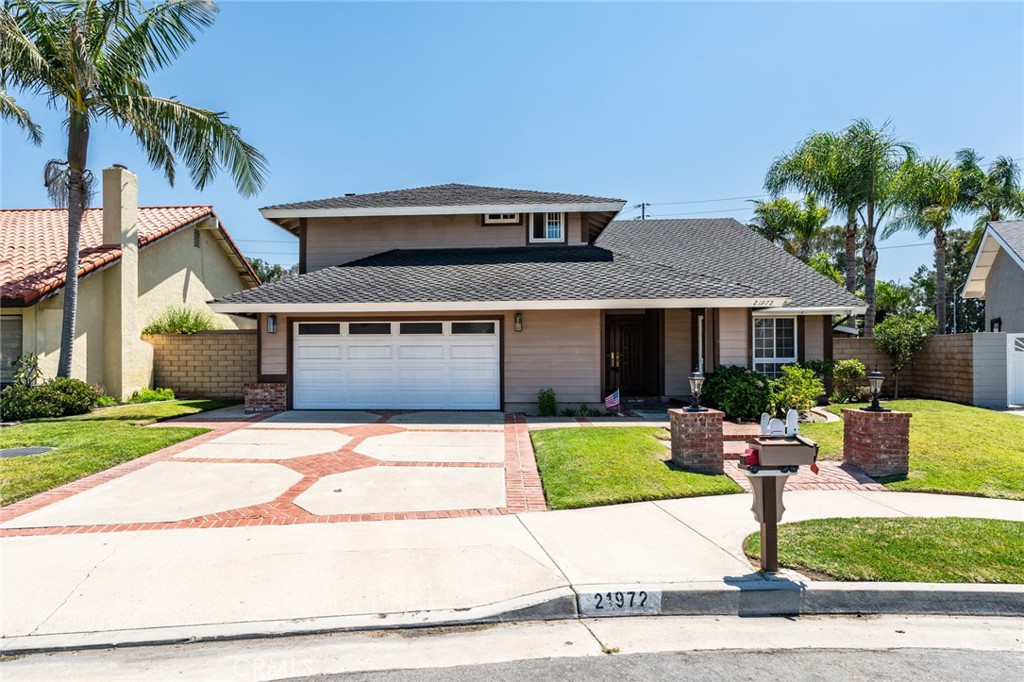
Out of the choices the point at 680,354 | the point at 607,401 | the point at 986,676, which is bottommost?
the point at 986,676

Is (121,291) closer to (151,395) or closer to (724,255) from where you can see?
(151,395)

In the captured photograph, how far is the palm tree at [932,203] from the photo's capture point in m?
19.8

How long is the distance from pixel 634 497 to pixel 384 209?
38.9ft

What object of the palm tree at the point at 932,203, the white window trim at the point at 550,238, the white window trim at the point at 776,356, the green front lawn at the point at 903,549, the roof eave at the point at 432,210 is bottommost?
the green front lawn at the point at 903,549

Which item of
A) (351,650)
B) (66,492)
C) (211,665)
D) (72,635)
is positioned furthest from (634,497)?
(66,492)

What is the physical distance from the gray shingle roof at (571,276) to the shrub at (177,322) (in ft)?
13.8

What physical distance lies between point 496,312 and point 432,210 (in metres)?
4.20

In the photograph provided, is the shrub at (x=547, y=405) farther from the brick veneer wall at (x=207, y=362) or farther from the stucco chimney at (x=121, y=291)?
the stucco chimney at (x=121, y=291)

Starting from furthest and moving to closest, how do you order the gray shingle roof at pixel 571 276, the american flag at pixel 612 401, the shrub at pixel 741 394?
the gray shingle roof at pixel 571 276, the american flag at pixel 612 401, the shrub at pixel 741 394

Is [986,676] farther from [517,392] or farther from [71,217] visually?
[71,217]

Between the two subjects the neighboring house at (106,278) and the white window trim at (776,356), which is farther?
the white window trim at (776,356)

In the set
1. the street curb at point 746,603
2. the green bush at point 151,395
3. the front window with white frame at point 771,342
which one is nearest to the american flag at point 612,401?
the front window with white frame at point 771,342

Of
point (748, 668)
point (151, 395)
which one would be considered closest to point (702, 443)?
point (748, 668)

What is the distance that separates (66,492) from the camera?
263 inches
